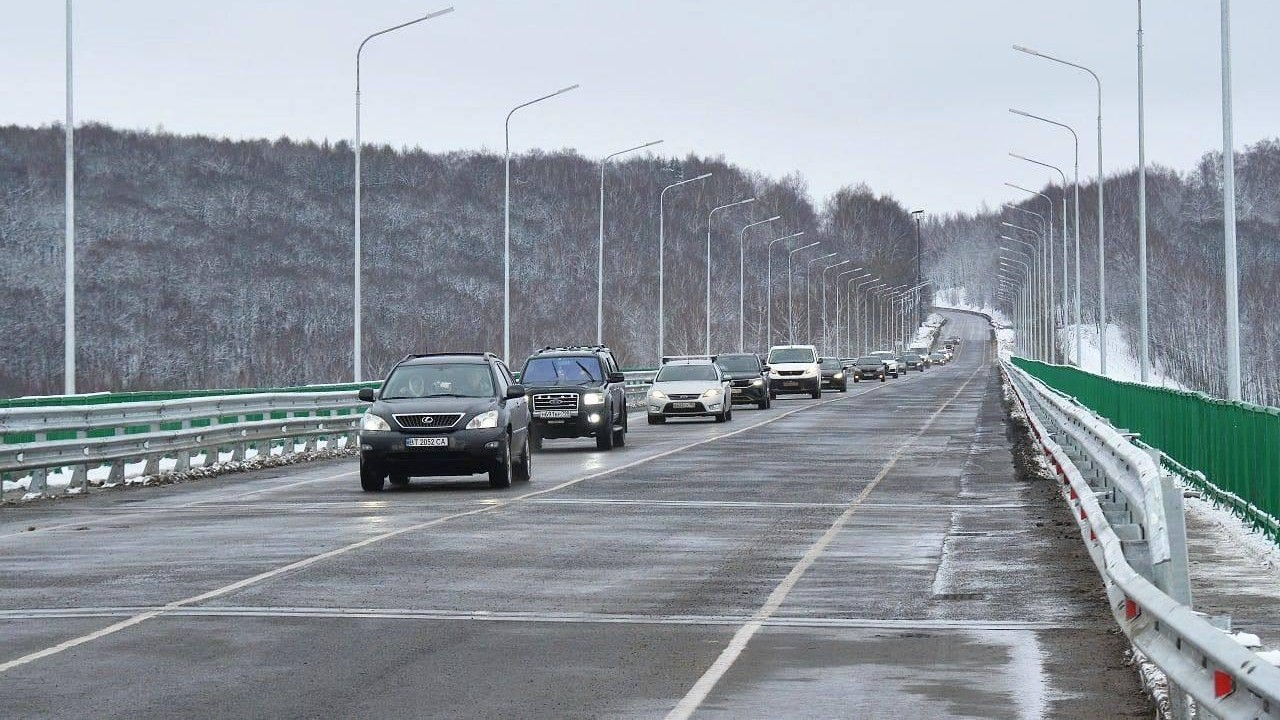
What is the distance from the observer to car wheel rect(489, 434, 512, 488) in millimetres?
24781

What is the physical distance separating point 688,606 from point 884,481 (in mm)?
13397

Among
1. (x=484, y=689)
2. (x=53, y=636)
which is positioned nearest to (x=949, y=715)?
(x=484, y=689)

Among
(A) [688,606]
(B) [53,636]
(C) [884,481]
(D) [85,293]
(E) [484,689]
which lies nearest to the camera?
(E) [484,689]

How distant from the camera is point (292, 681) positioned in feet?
32.3

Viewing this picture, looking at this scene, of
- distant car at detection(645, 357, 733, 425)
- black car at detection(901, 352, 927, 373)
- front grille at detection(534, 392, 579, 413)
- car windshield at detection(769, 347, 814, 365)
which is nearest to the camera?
front grille at detection(534, 392, 579, 413)

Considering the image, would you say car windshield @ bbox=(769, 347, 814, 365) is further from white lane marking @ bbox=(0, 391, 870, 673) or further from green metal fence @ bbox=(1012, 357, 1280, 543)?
white lane marking @ bbox=(0, 391, 870, 673)

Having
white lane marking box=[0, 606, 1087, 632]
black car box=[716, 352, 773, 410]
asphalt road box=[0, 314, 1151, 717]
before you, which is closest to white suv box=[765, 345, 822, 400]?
black car box=[716, 352, 773, 410]

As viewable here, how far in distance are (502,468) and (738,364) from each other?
113 feet

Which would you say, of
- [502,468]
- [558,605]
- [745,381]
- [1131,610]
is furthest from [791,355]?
[1131,610]

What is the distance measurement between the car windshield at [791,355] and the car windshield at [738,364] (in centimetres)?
1276

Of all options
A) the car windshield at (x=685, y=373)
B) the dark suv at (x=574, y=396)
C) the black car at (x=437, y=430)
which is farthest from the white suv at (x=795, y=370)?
the black car at (x=437, y=430)

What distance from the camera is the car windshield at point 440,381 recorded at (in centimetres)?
2545

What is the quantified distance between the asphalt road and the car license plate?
751 mm

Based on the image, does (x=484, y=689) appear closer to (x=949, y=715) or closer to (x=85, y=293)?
(x=949, y=715)
